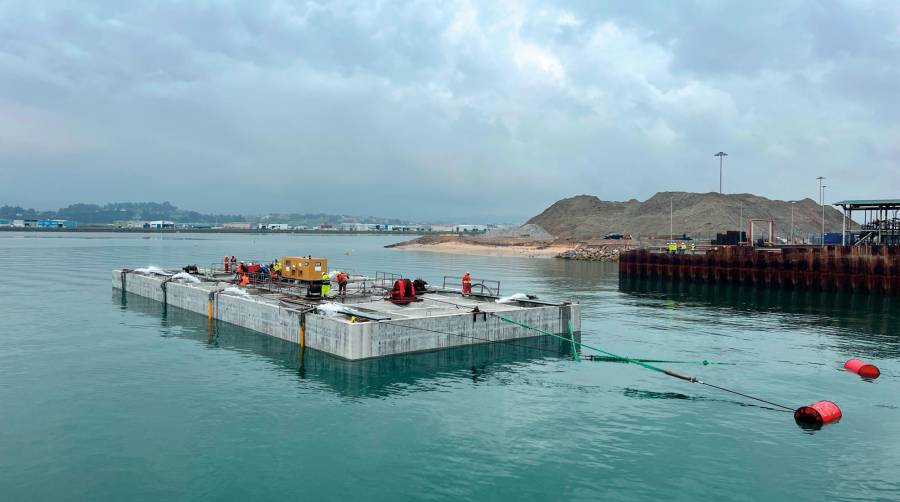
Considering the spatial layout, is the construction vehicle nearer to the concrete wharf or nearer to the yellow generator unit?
the yellow generator unit

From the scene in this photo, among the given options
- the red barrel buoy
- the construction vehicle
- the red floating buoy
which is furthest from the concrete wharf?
the red floating buoy

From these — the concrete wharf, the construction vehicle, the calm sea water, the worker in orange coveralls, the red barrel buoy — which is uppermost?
the construction vehicle

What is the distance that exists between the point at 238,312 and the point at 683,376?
26774 millimetres

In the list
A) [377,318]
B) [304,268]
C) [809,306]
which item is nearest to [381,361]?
[377,318]

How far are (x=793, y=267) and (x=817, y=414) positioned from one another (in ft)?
184

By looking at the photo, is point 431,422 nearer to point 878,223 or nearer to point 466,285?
point 466,285

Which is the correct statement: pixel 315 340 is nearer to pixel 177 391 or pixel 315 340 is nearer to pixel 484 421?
pixel 177 391

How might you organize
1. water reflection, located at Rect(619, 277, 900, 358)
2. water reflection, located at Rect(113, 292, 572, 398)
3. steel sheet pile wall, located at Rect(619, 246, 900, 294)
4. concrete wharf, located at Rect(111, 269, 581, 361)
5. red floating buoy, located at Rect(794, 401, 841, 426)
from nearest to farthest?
red floating buoy, located at Rect(794, 401, 841, 426) → water reflection, located at Rect(113, 292, 572, 398) → concrete wharf, located at Rect(111, 269, 581, 361) → water reflection, located at Rect(619, 277, 900, 358) → steel sheet pile wall, located at Rect(619, 246, 900, 294)

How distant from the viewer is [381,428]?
22.0 metres

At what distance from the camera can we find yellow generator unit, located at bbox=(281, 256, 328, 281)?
147 feet

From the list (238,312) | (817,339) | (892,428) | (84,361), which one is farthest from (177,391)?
(817,339)

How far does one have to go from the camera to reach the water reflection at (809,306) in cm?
4028

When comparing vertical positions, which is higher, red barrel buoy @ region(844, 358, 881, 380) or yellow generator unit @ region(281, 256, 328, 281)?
yellow generator unit @ region(281, 256, 328, 281)

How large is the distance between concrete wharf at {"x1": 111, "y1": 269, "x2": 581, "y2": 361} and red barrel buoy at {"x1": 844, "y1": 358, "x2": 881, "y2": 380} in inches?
571
